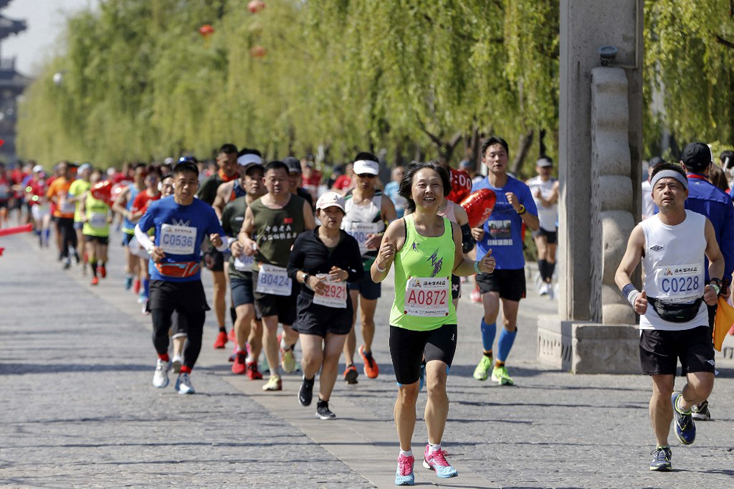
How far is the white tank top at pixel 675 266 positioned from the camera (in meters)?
7.65

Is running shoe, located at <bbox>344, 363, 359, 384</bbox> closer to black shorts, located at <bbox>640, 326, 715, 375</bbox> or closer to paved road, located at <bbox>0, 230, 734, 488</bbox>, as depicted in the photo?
paved road, located at <bbox>0, 230, 734, 488</bbox>

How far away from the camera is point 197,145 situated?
4322cm

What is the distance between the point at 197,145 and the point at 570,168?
31512mm

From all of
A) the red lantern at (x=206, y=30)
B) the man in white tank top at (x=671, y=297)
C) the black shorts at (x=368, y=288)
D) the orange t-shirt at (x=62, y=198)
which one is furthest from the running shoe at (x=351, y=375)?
the red lantern at (x=206, y=30)

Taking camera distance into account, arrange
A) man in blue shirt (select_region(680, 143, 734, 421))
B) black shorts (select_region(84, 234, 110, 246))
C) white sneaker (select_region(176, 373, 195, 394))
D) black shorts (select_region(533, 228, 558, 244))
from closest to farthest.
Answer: man in blue shirt (select_region(680, 143, 734, 421)), white sneaker (select_region(176, 373, 195, 394)), black shorts (select_region(533, 228, 558, 244)), black shorts (select_region(84, 234, 110, 246))

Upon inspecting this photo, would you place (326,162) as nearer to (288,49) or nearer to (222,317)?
(288,49)

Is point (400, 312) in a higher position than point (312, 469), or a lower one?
higher

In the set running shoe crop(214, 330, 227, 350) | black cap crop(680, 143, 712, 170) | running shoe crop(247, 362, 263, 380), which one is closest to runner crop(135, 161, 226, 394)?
running shoe crop(247, 362, 263, 380)

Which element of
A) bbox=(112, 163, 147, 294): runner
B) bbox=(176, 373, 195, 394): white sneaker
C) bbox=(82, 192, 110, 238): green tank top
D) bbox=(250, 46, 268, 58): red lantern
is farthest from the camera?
bbox=(250, 46, 268, 58): red lantern

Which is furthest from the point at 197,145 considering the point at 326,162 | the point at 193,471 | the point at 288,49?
the point at 193,471

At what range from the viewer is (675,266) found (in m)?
7.67

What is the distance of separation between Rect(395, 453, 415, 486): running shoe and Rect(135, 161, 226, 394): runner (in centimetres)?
385

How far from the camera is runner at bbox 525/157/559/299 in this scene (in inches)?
757

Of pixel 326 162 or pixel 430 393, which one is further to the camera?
pixel 326 162
